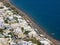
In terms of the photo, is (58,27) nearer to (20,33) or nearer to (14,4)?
(20,33)

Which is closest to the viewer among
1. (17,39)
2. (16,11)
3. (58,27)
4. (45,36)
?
(17,39)

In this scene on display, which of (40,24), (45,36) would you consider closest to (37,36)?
(45,36)

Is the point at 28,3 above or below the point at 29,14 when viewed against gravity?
above

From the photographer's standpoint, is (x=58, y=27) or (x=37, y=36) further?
(x=58, y=27)

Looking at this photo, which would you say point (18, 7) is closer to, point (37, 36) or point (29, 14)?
point (29, 14)

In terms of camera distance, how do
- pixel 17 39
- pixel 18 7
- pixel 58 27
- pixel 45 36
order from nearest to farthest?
pixel 17 39, pixel 45 36, pixel 58 27, pixel 18 7

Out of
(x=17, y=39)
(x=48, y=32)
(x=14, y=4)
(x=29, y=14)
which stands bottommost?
(x=17, y=39)
